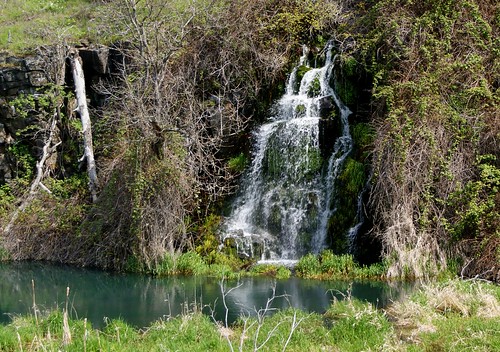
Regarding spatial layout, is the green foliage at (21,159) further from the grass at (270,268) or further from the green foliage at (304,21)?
the green foliage at (304,21)

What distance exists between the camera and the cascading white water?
15.4m

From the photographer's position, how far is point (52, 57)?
69.1ft

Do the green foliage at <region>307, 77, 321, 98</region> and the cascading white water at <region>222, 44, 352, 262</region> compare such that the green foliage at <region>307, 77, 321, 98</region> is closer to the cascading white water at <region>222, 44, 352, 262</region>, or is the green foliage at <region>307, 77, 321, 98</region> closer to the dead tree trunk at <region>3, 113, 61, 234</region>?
the cascading white water at <region>222, 44, 352, 262</region>

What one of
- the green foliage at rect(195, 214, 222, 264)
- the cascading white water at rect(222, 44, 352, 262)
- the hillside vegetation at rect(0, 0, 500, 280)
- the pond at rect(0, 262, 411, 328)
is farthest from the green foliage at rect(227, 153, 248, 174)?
the pond at rect(0, 262, 411, 328)

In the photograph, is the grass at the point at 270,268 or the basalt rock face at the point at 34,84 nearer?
the grass at the point at 270,268

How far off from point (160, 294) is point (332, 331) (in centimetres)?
551

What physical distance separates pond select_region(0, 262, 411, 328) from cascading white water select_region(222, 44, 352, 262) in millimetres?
1760

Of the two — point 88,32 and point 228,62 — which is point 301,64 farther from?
point 88,32

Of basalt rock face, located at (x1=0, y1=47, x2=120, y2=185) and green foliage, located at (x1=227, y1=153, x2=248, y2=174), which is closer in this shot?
green foliage, located at (x1=227, y1=153, x2=248, y2=174)

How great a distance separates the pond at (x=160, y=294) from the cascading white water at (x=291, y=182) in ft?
5.78

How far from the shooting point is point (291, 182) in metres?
16.2

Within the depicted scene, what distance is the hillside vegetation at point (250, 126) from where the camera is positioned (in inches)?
521

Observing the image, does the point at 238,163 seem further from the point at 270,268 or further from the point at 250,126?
the point at 270,268

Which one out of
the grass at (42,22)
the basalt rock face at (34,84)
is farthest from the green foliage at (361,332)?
the grass at (42,22)
